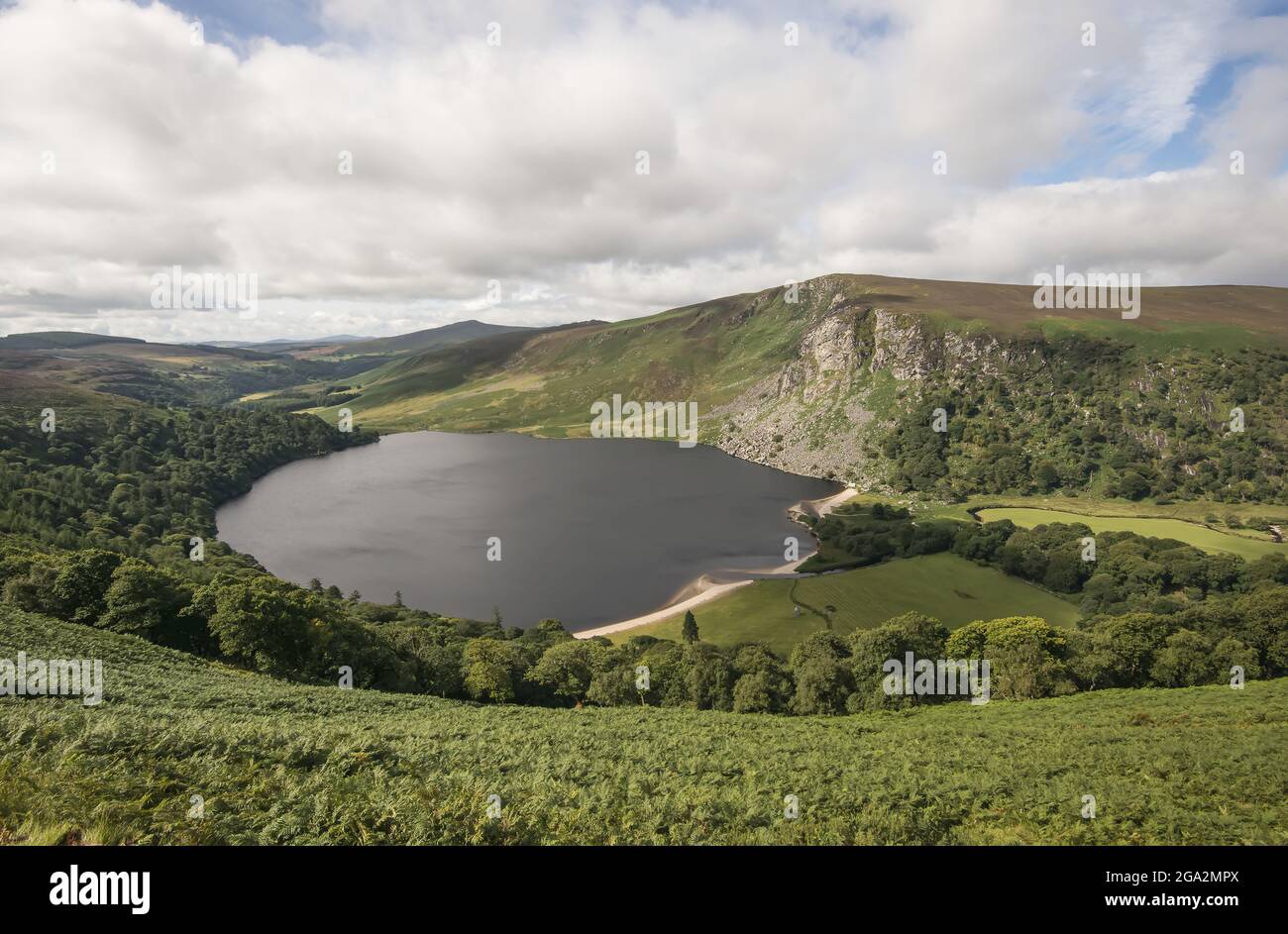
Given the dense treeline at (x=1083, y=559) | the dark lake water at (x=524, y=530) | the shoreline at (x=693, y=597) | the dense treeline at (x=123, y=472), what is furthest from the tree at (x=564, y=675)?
the dense treeline at (x=123, y=472)

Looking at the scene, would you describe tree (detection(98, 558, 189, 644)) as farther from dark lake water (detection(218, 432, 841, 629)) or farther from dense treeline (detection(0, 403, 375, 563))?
dense treeline (detection(0, 403, 375, 563))

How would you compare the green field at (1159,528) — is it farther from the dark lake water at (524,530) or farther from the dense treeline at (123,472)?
the dense treeline at (123,472)

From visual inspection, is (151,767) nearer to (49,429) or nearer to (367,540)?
(367,540)

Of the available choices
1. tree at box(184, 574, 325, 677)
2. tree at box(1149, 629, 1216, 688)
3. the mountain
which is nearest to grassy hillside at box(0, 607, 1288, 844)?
tree at box(184, 574, 325, 677)

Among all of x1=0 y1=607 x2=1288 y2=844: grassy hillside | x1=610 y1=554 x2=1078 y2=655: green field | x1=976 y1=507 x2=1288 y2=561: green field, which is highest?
x1=0 y1=607 x2=1288 y2=844: grassy hillside

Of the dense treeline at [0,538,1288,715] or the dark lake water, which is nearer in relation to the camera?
the dense treeline at [0,538,1288,715]

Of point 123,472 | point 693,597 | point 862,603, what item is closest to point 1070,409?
point 862,603

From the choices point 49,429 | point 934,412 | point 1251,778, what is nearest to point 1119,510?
point 934,412

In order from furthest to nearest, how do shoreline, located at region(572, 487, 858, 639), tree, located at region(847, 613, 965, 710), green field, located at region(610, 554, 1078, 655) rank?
shoreline, located at region(572, 487, 858, 639) → green field, located at region(610, 554, 1078, 655) → tree, located at region(847, 613, 965, 710)
